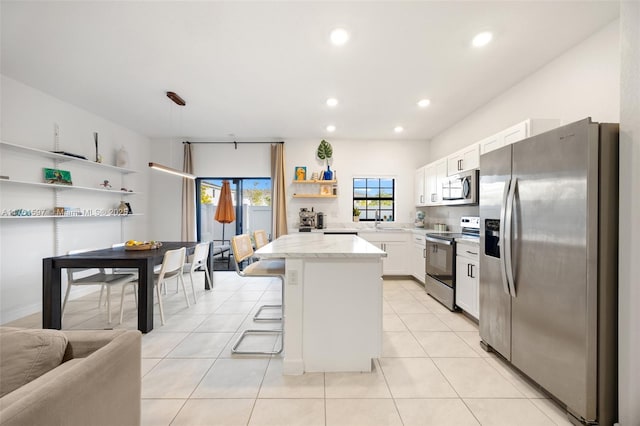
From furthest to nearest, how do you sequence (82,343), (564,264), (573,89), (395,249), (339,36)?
(395,249), (573,89), (339,36), (564,264), (82,343)

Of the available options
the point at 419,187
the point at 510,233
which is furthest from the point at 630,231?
the point at 419,187

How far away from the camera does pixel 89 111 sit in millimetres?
4043

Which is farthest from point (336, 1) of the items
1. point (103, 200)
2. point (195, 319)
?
point (103, 200)

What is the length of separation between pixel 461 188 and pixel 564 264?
2122mm

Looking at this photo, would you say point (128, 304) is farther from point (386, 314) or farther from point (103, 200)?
point (386, 314)

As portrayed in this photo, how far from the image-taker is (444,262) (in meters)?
3.50

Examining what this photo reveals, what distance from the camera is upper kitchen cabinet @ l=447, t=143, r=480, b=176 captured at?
337 cm

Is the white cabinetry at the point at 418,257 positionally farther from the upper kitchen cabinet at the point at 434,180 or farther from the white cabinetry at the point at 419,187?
the white cabinetry at the point at 419,187

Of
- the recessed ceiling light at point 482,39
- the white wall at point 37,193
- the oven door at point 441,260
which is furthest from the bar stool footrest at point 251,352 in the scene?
the recessed ceiling light at point 482,39

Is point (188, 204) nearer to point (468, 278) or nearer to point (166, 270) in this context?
point (166, 270)

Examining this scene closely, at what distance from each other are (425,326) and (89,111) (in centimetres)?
552

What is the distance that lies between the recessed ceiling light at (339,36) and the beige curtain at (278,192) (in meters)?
3.11

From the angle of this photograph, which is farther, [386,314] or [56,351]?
[386,314]

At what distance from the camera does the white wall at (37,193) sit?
3023 millimetres
